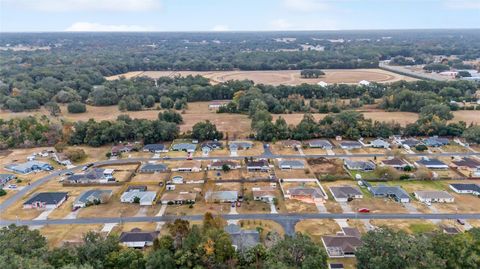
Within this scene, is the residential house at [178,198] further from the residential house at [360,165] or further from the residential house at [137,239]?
the residential house at [360,165]

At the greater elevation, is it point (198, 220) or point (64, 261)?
point (64, 261)

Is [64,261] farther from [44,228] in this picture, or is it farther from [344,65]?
[344,65]

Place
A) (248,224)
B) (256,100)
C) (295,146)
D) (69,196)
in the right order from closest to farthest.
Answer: (248,224)
(69,196)
(295,146)
(256,100)

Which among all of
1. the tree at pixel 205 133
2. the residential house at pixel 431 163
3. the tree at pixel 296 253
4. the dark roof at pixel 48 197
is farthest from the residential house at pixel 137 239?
the residential house at pixel 431 163

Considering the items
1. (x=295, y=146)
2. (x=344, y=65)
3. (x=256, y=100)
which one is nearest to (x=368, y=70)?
(x=344, y=65)

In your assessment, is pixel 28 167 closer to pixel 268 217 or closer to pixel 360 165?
pixel 268 217

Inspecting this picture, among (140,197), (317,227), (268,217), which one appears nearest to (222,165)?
(140,197)

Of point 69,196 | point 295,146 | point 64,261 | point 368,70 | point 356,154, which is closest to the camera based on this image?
point 64,261
